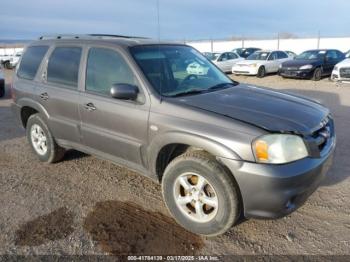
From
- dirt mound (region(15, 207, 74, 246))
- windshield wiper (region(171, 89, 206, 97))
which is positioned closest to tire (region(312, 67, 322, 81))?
windshield wiper (region(171, 89, 206, 97))

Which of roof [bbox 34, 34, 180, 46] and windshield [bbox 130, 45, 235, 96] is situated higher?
roof [bbox 34, 34, 180, 46]

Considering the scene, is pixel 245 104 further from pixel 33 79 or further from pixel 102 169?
pixel 33 79

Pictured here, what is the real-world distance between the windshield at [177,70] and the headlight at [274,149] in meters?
1.13

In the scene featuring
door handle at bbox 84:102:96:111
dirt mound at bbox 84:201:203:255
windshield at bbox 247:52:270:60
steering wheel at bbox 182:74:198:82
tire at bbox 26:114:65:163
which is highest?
steering wheel at bbox 182:74:198:82

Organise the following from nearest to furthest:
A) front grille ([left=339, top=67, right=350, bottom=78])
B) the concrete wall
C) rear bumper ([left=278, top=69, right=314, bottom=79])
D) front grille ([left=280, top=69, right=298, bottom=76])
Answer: front grille ([left=339, top=67, right=350, bottom=78]) < rear bumper ([left=278, top=69, right=314, bottom=79]) < front grille ([left=280, top=69, right=298, bottom=76]) < the concrete wall

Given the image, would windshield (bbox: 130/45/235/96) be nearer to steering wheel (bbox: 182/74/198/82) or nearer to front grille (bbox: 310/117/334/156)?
steering wheel (bbox: 182/74/198/82)

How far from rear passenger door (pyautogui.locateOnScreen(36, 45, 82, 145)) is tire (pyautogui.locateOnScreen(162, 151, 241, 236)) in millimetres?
1652

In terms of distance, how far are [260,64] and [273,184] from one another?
15.8 meters

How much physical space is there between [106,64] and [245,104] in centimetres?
171

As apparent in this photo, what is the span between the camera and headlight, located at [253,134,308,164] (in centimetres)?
267

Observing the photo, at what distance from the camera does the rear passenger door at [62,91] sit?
4082 millimetres

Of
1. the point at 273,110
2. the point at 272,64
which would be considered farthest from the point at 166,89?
the point at 272,64

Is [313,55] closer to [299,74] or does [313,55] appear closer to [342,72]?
[299,74]

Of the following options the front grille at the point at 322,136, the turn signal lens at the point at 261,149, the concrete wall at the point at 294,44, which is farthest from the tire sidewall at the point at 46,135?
the concrete wall at the point at 294,44
